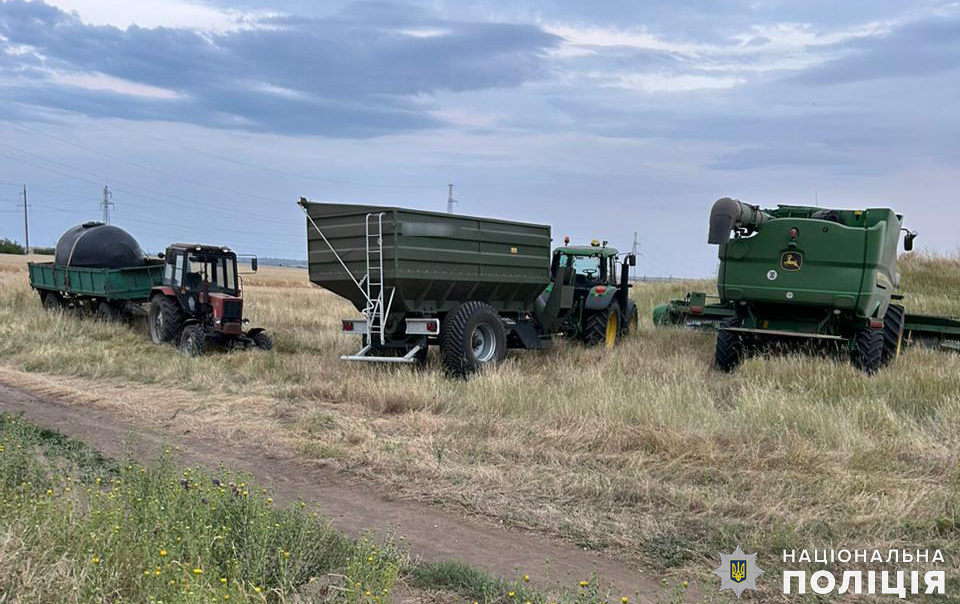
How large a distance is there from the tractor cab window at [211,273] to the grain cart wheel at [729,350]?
29.9 ft

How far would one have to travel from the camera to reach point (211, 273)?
15359 mm

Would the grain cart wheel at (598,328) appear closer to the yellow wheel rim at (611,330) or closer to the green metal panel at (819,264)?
the yellow wheel rim at (611,330)

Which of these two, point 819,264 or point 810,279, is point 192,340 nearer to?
point 810,279

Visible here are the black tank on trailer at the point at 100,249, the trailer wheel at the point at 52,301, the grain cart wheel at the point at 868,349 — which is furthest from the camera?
the trailer wheel at the point at 52,301

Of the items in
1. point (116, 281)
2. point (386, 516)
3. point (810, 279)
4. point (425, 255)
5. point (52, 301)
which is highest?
point (425, 255)

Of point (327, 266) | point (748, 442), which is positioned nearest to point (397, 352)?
point (327, 266)

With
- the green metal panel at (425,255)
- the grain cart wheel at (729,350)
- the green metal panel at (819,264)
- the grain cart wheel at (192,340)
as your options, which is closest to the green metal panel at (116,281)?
the grain cart wheel at (192,340)

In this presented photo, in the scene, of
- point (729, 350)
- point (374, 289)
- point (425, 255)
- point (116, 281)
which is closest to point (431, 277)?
point (425, 255)

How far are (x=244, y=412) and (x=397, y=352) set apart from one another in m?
3.44

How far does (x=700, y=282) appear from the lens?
96.8 ft

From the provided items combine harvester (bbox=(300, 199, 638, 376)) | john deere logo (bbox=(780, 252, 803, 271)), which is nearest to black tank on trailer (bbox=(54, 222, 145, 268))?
combine harvester (bbox=(300, 199, 638, 376))

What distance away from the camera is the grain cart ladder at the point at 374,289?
10.9 meters

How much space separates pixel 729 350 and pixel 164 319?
1013 cm
